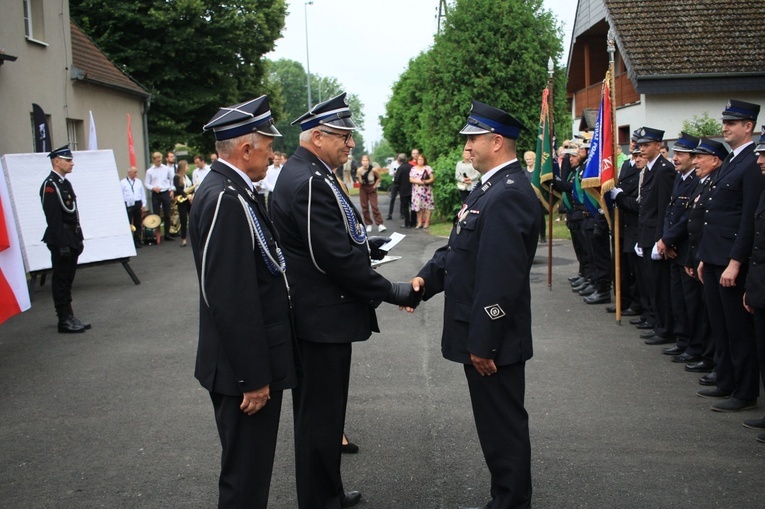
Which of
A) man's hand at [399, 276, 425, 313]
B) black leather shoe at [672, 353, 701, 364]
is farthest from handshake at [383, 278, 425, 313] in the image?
black leather shoe at [672, 353, 701, 364]

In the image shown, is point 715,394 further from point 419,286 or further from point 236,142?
point 236,142

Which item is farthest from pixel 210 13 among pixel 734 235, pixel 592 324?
pixel 734 235

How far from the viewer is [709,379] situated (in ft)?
22.5

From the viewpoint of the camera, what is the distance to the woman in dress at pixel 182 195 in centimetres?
1908

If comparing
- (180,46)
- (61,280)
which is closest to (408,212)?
(180,46)

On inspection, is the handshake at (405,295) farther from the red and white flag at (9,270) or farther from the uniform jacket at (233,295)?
the red and white flag at (9,270)

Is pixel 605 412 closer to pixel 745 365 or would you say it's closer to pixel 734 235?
pixel 745 365

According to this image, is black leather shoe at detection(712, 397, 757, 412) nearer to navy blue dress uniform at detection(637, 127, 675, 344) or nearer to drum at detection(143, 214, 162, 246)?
navy blue dress uniform at detection(637, 127, 675, 344)

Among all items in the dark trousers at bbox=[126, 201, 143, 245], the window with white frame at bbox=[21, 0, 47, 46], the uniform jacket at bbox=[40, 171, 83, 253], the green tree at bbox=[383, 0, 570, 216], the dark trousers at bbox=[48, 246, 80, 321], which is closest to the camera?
the uniform jacket at bbox=[40, 171, 83, 253]

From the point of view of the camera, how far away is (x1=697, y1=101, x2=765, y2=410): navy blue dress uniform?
5.94 meters

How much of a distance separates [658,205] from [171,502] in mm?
5918

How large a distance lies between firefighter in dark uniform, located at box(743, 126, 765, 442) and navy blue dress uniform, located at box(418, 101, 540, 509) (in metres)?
2.24

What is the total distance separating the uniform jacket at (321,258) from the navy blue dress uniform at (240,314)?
43 cm

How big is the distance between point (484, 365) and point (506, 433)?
1.25 feet
